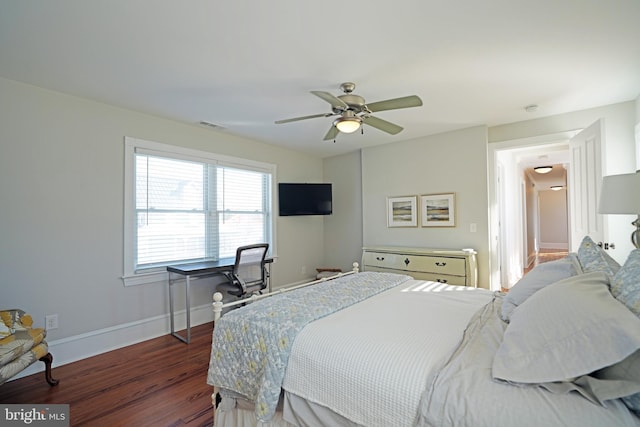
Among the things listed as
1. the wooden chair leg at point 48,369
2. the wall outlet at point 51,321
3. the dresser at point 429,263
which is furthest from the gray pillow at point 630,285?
the wall outlet at point 51,321

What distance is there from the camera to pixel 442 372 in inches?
45.4

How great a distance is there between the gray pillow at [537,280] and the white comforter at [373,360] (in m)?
0.22

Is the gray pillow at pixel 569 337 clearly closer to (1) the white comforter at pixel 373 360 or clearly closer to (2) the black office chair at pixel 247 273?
(1) the white comforter at pixel 373 360

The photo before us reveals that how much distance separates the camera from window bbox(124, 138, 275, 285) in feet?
11.0

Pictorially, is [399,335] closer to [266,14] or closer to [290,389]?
[290,389]

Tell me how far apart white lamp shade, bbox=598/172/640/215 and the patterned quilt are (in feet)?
5.69

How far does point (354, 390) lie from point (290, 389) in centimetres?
34

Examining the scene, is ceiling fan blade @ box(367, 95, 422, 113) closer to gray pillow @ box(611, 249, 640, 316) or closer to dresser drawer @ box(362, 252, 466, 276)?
gray pillow @ box(611, 249, 640, 316)

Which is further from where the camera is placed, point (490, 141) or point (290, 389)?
point (490, 141)

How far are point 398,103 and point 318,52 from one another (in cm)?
69

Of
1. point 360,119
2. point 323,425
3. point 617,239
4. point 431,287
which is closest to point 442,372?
point 323,425

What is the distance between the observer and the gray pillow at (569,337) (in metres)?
0.95

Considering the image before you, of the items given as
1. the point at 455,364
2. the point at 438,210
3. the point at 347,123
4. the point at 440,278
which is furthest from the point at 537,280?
the point at 438,210

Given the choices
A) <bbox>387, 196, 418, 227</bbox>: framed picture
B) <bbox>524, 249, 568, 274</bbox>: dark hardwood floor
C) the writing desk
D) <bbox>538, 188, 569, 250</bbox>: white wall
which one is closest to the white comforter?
the writing desk
